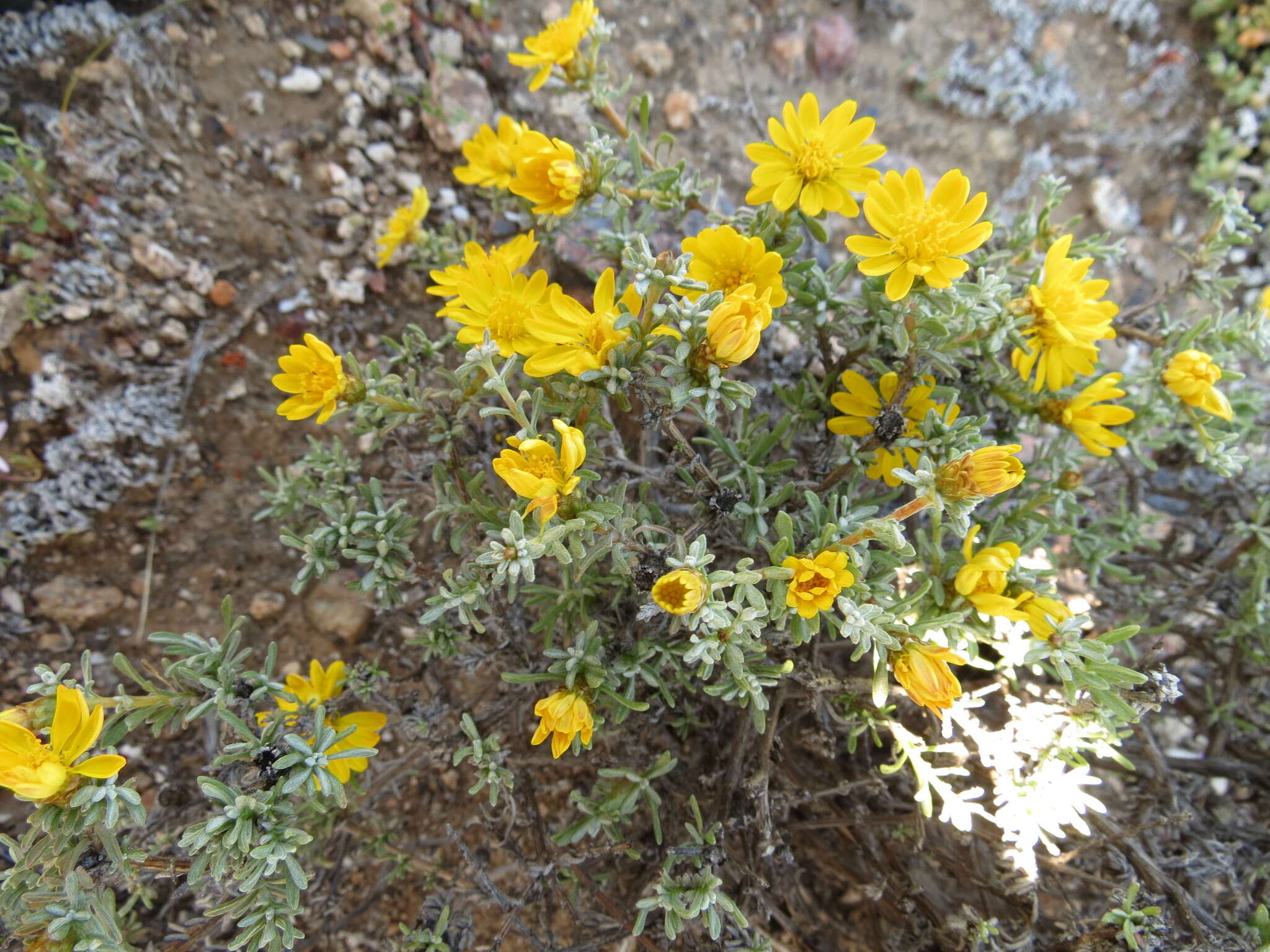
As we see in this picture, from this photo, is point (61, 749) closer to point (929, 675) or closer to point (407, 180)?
point (929, 675)

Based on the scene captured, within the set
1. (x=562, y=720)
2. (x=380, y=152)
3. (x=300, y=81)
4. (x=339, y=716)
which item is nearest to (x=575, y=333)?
(x=562, y=720)

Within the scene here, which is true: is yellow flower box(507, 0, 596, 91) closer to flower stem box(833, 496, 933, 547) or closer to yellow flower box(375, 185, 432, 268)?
yellow flower box(375, 185, 432, 268)

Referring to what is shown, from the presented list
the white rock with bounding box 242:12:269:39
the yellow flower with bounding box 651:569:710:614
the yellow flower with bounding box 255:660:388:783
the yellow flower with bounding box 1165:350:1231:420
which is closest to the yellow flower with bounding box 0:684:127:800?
the yellow flower with bounding box 255:660:388:783

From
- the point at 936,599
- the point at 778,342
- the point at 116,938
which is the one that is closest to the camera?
the point at 116,938

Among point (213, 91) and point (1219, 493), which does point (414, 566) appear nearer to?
point (213, 91)

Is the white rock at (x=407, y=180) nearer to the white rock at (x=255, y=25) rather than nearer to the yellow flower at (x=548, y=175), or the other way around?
the white rock at (x=255, y=25)

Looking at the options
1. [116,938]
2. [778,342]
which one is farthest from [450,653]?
[778,342]
